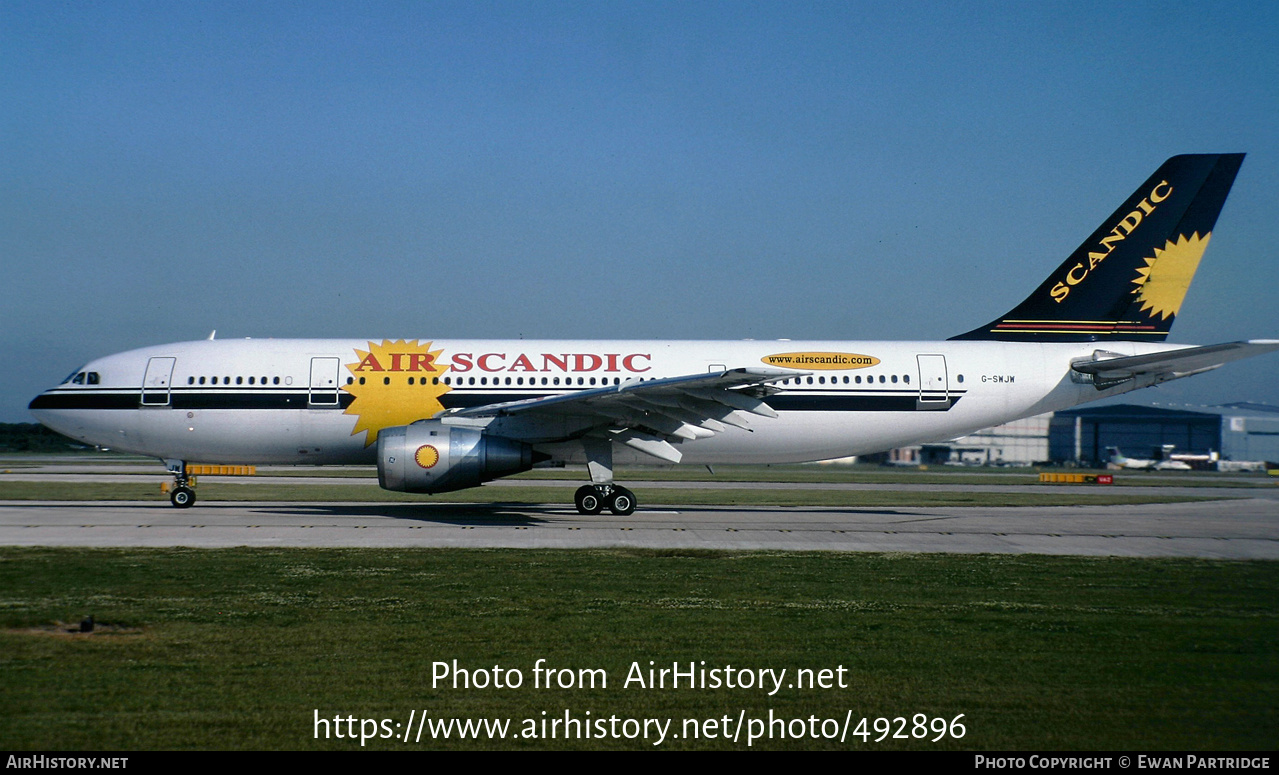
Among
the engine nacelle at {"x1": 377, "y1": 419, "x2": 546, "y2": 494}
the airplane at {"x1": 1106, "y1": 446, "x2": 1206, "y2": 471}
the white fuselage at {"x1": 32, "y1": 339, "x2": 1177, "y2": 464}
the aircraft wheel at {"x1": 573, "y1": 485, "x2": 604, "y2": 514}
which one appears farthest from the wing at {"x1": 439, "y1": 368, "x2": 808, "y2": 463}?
the airplane at {"x1": 1106, "y1": 446, "x2": 1206, "y2": 471}

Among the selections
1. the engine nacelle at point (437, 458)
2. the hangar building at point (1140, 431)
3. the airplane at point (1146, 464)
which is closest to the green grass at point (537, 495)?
the engine nacelle at point (437, 458)

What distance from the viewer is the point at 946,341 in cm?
2398

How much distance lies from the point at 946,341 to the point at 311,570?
17.2m

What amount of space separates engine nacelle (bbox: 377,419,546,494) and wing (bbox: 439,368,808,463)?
0.98 m

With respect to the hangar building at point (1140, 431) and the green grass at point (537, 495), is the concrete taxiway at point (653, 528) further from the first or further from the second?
the hangar building at point (1140, 431)

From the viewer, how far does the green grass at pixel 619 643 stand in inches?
240

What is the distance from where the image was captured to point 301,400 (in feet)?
71.2

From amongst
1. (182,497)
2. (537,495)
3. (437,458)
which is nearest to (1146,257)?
(537,495)

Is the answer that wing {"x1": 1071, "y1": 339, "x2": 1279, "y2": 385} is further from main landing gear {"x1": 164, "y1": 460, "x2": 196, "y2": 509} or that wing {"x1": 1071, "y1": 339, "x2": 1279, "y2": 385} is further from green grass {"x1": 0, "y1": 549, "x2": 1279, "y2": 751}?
main landing gear {"x1": 164, "y1": 460, "x2": 196, "y2": 509}

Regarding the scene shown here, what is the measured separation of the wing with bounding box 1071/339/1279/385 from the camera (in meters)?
20.3

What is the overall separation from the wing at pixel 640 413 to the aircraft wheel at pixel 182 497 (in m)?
5.98

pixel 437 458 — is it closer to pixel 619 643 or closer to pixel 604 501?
pixel 604 501

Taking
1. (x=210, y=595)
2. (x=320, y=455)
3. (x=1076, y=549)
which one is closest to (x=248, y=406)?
(x=320, y=455)

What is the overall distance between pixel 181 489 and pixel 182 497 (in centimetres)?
20
